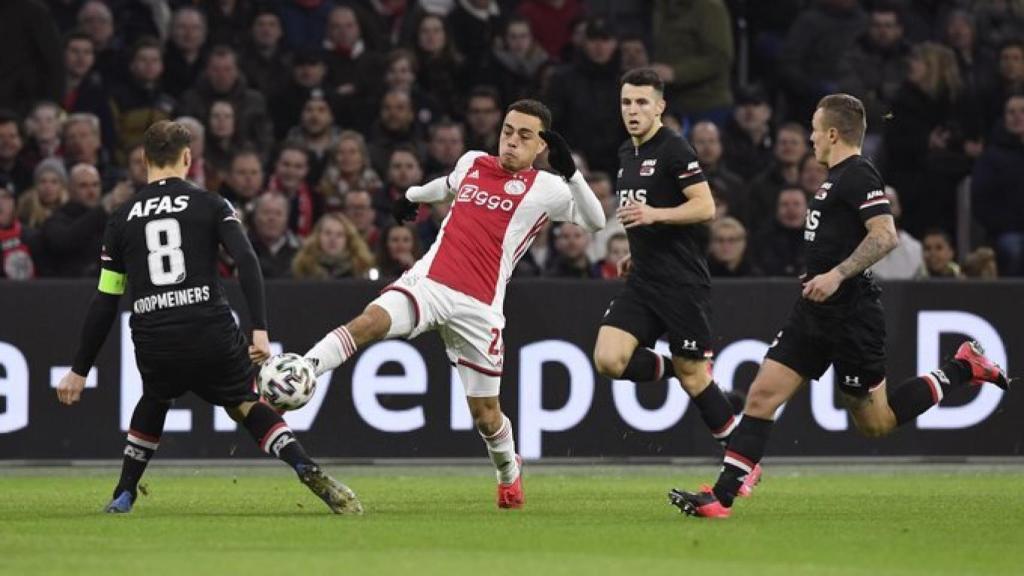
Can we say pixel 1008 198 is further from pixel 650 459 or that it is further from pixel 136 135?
pixel 136 135

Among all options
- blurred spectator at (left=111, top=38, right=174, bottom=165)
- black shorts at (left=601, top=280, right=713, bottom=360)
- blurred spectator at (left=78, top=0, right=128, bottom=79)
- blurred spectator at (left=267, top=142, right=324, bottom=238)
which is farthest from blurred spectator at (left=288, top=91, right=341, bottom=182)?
black shorts at (left=601, top=280, right=713, bottom=360)

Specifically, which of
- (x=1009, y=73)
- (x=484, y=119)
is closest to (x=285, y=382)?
(x=484, y=119)

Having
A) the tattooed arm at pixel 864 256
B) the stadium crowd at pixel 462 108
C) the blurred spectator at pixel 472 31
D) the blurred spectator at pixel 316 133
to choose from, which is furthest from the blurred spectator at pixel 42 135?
the tattooed arm at pixel 864 256

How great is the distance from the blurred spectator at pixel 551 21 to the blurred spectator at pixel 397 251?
472 cm

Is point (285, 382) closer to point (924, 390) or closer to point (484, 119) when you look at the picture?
point (924, 390)

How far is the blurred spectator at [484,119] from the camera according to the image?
64.1ft

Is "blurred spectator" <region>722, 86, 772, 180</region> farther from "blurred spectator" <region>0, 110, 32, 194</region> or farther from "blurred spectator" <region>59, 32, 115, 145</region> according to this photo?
"blurred spectator" <region>0, 110, 32, 194</region>

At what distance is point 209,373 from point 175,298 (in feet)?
1.41

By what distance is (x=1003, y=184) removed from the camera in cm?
1919

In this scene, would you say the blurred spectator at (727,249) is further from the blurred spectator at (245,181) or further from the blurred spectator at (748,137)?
the blurred spectator at (245,181)

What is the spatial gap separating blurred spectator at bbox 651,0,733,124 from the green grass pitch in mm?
5868

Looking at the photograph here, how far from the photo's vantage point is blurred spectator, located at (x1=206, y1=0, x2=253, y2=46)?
20.6 metres

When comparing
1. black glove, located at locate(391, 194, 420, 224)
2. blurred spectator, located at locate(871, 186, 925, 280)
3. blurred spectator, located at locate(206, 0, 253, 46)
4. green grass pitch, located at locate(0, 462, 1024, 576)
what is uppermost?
blurred spectator, located at locate(206, 0, 253, 46)

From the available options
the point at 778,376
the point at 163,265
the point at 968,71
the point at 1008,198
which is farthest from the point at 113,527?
the point at 968,71
